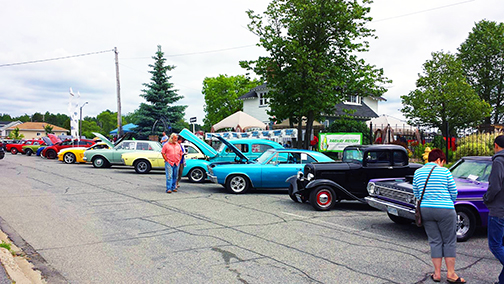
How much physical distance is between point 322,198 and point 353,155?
1.67 metres

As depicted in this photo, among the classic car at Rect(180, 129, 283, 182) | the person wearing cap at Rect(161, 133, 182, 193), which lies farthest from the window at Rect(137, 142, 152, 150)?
the person wearing cap at Rect(161, 133, 182, 193)

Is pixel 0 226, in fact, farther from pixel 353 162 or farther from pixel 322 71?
pixel 322 71

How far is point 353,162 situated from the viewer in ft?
34.1

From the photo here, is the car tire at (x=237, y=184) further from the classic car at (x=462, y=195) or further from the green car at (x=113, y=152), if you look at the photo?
the green car at (x=113, y=152)

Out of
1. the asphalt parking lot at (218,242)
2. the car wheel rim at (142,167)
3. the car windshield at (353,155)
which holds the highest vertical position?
the car windshield at (353,155)

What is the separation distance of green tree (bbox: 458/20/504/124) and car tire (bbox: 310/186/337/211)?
42.8 m

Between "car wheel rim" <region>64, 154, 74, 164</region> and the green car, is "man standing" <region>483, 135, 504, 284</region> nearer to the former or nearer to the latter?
the green car

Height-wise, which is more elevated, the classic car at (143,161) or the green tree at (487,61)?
the green tree at (487,61)

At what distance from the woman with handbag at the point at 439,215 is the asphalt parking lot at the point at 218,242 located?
1.06 ft

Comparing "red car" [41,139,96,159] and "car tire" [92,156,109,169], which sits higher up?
"red car" [41,139,96,159]

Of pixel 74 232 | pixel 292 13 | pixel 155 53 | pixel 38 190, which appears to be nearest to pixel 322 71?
pixel 292 13

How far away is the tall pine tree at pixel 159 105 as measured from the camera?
38.2 metres

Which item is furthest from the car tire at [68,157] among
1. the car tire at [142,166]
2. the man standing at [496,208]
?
the man standing at [496,208]

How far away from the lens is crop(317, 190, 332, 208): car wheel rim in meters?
9.73
